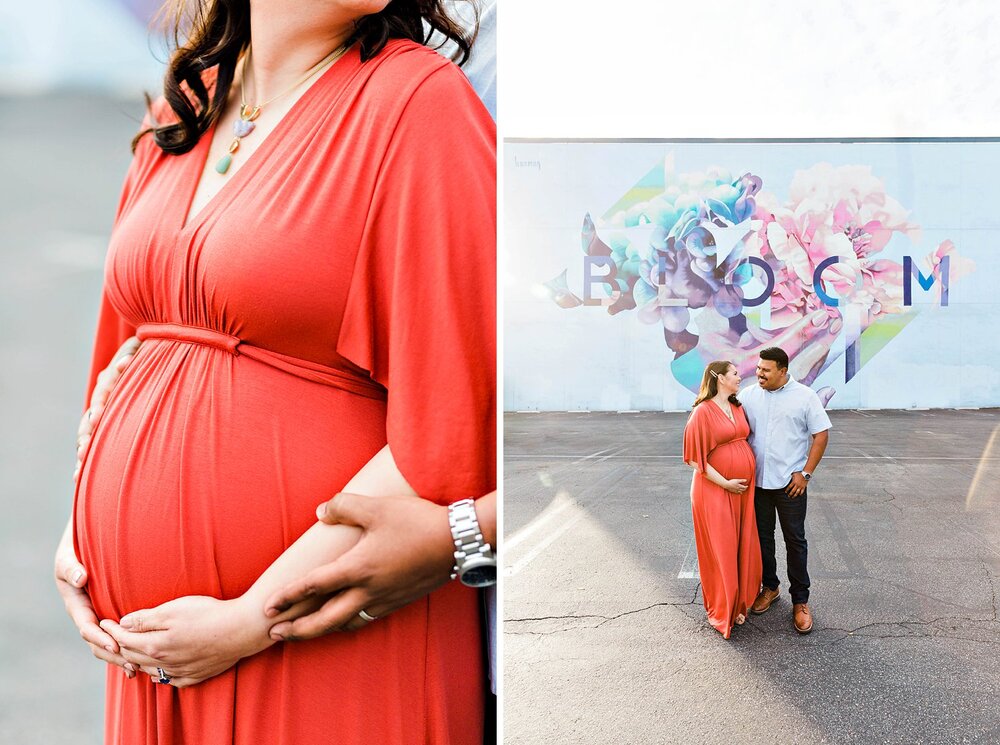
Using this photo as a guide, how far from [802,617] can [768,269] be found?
77cm

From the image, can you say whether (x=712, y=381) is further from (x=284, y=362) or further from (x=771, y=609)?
(x=284, y=362)

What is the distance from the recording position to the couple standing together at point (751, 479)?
1479 mm

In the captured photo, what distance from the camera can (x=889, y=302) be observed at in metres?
1.46

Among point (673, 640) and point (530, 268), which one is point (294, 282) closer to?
point (530, 268)

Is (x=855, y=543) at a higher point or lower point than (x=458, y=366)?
lower

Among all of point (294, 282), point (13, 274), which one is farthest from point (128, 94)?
point (294, 282)

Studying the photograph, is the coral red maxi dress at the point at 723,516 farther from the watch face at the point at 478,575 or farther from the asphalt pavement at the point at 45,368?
the asphalt pavement at the point at 45,368

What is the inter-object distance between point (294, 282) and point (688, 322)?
3.19ft

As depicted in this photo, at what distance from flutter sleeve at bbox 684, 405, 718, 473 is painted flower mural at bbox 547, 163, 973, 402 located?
81mm

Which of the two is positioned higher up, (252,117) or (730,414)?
(252,117)

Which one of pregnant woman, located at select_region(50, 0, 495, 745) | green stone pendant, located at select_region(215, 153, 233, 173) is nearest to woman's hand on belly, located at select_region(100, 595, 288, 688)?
pregnant woman, located at select_region(50, 0, 495, 745)

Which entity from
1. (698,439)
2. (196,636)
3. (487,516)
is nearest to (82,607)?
(196,636)

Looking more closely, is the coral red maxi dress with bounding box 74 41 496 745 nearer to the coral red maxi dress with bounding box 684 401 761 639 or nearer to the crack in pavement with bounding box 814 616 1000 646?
the coral red maxi dress with bounding box 684 401 761 639

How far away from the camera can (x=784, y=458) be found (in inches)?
58.9
